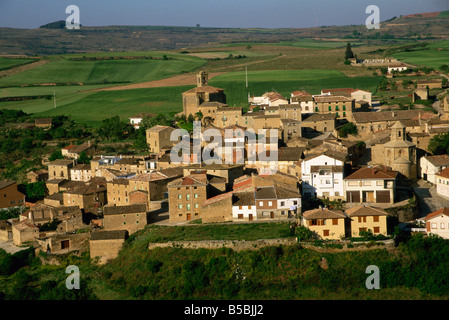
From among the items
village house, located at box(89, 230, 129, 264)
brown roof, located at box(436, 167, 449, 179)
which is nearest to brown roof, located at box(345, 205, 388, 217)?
brown roof, located at box(436, 167, 449, 179)

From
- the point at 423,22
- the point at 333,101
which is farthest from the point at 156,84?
the point at 423,22

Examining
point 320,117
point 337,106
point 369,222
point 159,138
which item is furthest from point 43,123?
point 369,222

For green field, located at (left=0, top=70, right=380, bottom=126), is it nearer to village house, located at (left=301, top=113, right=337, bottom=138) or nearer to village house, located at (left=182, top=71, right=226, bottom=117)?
village house, located at (left=182, top=71, right=226, bottom=117)

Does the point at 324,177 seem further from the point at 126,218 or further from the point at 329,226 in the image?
the point at 126,218

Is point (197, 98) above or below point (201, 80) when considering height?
below

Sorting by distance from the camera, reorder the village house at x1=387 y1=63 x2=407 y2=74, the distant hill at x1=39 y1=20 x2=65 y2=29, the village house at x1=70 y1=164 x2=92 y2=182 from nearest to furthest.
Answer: the village house at x1=70 y1=164 x2=92 y2=182, the village house at x1=387 y1=63 x2=407 y2=74, the distant hill at x1=39 y1=20 x2=65 y2=29

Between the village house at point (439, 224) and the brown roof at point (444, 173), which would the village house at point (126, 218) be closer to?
the village house at point (439, 224)
